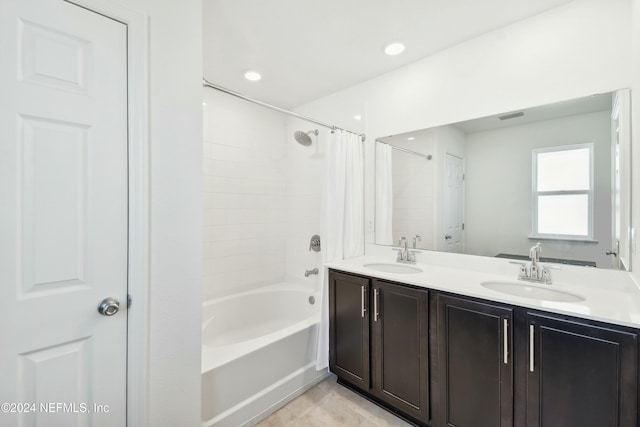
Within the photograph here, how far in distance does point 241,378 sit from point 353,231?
1.40 meters

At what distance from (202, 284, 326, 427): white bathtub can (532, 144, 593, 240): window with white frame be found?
68.2 inches

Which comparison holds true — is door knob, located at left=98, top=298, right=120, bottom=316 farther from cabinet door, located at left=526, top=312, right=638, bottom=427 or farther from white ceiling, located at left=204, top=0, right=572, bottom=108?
cabinet door, located at left=526, top=312, right=638, bottom=427

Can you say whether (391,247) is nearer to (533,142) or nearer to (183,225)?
(533,142)

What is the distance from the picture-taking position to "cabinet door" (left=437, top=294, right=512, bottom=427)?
4.34ft

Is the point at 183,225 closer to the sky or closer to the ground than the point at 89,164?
closer to the ground

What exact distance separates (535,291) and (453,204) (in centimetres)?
76

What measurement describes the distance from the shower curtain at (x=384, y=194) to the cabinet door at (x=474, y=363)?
989 mm

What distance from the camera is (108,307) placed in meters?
1.14

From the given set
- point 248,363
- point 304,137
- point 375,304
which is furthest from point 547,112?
point 248,363

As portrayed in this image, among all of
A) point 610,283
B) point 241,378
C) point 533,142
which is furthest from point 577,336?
point 241,378

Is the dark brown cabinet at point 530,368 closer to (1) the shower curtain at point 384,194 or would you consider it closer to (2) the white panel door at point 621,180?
(2) the white panel door at point 621,180

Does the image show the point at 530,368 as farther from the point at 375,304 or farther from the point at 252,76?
the point at 252,76

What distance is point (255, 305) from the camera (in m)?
2.92

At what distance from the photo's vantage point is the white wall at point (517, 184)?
1521mm
